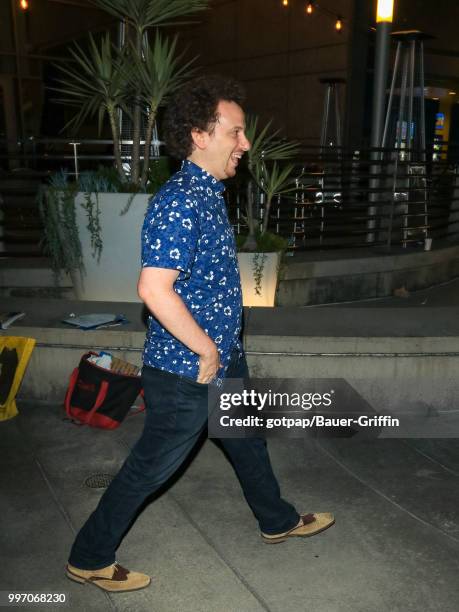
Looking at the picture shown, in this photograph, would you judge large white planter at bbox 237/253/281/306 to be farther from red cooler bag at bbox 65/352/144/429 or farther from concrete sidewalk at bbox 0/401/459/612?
concrete sidewalk at bbox 0/401/459/612

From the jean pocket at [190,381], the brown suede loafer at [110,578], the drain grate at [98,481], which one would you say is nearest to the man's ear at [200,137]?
the jean pocket at [190,381]

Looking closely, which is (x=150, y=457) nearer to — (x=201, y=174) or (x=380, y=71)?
(x=201, y=174)

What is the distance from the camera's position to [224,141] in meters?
2.21

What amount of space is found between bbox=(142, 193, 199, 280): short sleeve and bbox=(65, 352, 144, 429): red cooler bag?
1973 millimetres

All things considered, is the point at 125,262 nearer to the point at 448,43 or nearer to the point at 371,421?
the point at 371,421

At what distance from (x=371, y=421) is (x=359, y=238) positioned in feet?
22.1

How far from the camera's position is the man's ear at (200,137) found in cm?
220

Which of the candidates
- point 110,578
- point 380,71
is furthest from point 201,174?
point 380,71

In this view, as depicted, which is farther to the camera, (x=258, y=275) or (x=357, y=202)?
(x=357, y=202)

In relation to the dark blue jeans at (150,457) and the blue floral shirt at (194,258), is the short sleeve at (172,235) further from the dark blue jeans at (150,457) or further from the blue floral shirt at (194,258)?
the dark blue jeans at (150,457)

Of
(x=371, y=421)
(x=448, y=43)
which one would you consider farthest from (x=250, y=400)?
(x=448, y=43)

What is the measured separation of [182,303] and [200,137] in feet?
2.03

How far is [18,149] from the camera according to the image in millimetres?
15961

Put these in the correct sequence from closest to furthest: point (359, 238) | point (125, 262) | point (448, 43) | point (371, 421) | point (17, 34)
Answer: point (371, 421), point (125, 262), point (359, 238), point (17, 34), point (448, 43)
